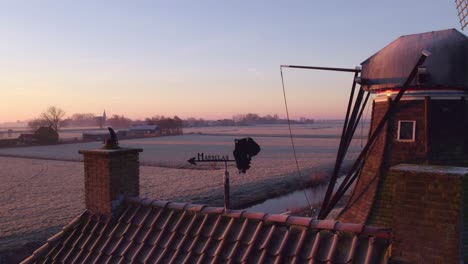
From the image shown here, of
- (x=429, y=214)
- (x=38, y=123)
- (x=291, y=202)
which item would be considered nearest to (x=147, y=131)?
(x=38, y=123)

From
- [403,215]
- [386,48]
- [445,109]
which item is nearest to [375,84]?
[386,48]

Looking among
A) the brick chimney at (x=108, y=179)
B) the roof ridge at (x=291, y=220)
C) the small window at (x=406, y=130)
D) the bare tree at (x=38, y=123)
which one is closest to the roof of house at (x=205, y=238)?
the roof ridge at (x=291, y=220)

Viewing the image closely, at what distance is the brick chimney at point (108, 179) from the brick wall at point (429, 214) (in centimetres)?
430

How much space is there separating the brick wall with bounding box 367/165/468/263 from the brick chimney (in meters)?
4.30

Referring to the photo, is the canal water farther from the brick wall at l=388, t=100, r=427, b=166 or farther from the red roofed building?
the red roofed building

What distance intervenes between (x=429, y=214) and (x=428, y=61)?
715 cm

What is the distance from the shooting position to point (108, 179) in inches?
236

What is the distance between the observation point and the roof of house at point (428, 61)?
9428 mm

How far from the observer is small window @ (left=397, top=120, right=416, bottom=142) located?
974 centimetres

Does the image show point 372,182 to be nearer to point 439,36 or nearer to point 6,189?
point 439,36

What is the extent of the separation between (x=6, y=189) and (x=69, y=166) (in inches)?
534

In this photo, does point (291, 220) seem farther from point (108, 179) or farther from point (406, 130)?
point (406, 130)

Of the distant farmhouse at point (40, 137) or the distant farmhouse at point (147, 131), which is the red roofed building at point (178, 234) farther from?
the distant farmhouse at point (147, 131)

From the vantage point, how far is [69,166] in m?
42.2
